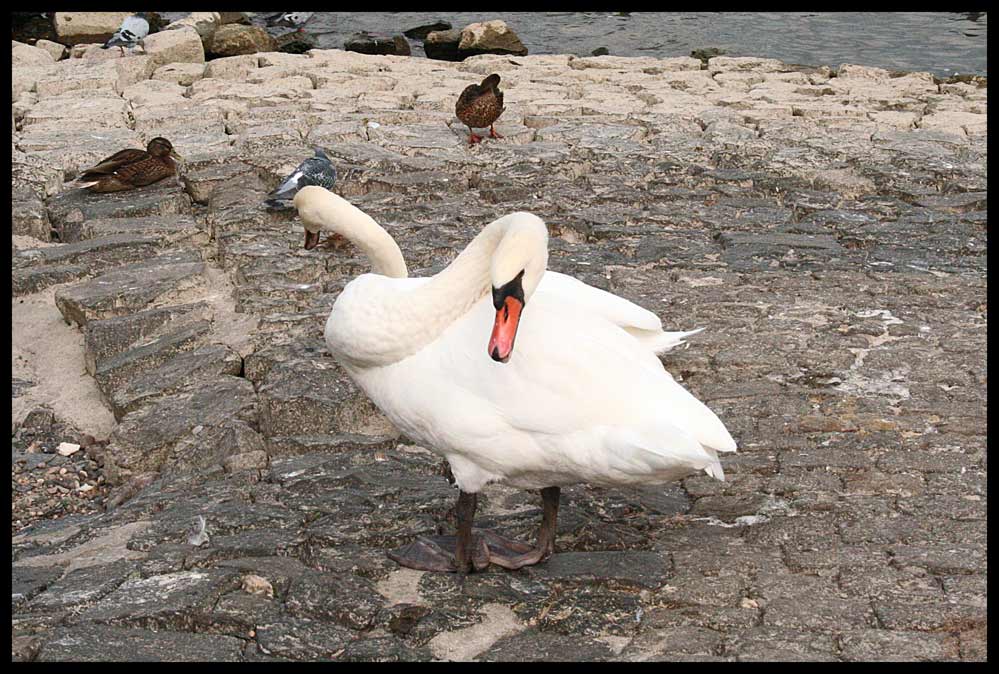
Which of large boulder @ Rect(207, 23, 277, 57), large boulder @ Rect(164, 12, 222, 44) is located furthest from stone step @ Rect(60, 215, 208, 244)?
large boulder @ Rect(164, 12, 222, 44)

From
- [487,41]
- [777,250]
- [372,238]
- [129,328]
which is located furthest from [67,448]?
[487,41]

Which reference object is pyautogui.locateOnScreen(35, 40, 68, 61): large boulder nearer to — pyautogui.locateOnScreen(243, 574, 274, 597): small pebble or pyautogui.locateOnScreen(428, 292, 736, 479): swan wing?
pyautogui.locateOnScreen(243, 574, 274, 597): small pebble

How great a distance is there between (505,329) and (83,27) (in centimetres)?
1436

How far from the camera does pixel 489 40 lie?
16.5 meters

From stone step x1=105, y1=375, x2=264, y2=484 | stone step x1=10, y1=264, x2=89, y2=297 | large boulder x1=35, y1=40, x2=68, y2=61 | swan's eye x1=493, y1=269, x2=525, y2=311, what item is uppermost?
swan's eye x1=493, y1=269, x2=525, y2=311

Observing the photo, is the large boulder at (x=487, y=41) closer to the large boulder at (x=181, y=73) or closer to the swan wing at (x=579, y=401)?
the large boulder at (x=181, y=73)

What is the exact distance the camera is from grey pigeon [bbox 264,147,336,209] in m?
6.79

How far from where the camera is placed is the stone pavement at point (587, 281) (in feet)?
10.6

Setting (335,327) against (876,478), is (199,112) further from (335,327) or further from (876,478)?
(876,478)

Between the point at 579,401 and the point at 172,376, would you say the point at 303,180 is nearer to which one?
the point at 172,376

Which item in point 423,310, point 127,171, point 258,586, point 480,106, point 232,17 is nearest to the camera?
point 258,586

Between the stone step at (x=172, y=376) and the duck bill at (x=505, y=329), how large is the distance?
7.41 feet

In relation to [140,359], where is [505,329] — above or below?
above

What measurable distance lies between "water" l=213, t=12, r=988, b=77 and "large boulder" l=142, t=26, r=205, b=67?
6.52m
